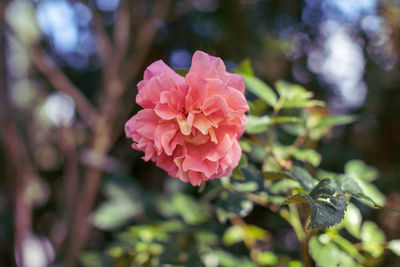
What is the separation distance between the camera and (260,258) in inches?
30.8

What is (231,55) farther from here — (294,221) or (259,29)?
(294,221)

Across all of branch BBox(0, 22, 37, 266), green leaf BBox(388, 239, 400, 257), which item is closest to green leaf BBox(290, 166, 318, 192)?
green leaf BBox(388, 239, 400, 257)

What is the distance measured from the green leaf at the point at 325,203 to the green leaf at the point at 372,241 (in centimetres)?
29

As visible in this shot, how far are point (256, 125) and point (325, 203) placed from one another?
20 centimetres

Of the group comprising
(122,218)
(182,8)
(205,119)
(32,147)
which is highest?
(205,119)

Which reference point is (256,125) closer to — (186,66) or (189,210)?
(189,210)

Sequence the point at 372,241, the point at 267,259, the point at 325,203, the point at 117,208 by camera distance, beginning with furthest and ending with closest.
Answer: the point at 117,208, the point at 267,259, the point at 372,241, the point at 325,203

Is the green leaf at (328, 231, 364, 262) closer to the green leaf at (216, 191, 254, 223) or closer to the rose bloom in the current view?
the green leaf at (216, 191, 254, 223)

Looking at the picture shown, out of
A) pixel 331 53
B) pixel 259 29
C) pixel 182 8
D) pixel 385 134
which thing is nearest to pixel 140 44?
pixel 182 8

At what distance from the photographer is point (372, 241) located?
0.65m

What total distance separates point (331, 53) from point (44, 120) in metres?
2.24

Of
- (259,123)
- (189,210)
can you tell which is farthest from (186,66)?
(259,123)

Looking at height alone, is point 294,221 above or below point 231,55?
above

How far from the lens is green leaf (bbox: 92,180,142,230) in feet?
3.74
